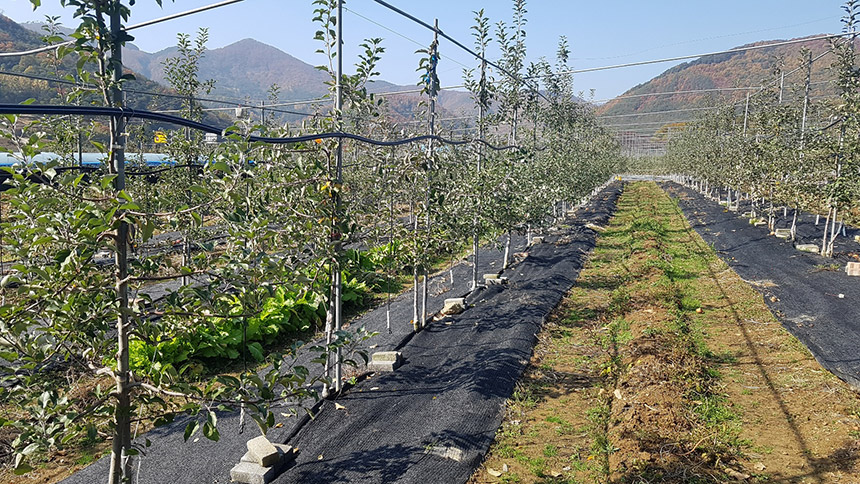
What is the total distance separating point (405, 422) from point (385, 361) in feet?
4.81

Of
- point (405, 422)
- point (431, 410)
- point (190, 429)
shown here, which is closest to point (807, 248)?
point (431, 410)

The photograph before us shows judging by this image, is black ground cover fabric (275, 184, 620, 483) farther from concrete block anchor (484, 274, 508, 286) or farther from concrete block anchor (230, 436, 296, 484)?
concrete block anchor (484, 274, 508, 286)

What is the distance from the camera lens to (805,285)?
1206 centimetres

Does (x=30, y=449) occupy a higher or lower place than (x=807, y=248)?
higher

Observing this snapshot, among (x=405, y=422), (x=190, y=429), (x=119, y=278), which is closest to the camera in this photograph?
(x=190, y=429)

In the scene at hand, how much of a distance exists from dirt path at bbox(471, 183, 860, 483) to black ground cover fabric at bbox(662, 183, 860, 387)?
0.87ft

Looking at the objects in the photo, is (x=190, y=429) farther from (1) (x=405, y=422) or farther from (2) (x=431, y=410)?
(2) (x=431, y=410)

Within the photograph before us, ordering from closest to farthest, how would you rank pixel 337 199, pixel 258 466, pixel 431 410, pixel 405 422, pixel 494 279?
pixel 258 466
pixel 337 199
pixel 405 422
pixel 431 410
pixel 494 279

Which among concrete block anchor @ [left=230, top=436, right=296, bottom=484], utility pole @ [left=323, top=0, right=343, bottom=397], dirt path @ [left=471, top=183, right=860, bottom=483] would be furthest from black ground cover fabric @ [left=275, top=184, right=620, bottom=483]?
utility pole @ [left=323, top=0, right=343, bottom=397]

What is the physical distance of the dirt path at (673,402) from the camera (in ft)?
17.8

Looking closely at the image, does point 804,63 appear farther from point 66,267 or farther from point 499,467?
point 66,267

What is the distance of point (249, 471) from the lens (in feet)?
15.8

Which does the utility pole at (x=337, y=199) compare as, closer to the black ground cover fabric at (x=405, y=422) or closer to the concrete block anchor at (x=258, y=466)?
the black ground cover fabric at (x=405, y=422)

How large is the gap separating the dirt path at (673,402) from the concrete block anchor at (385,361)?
61.9 inches
